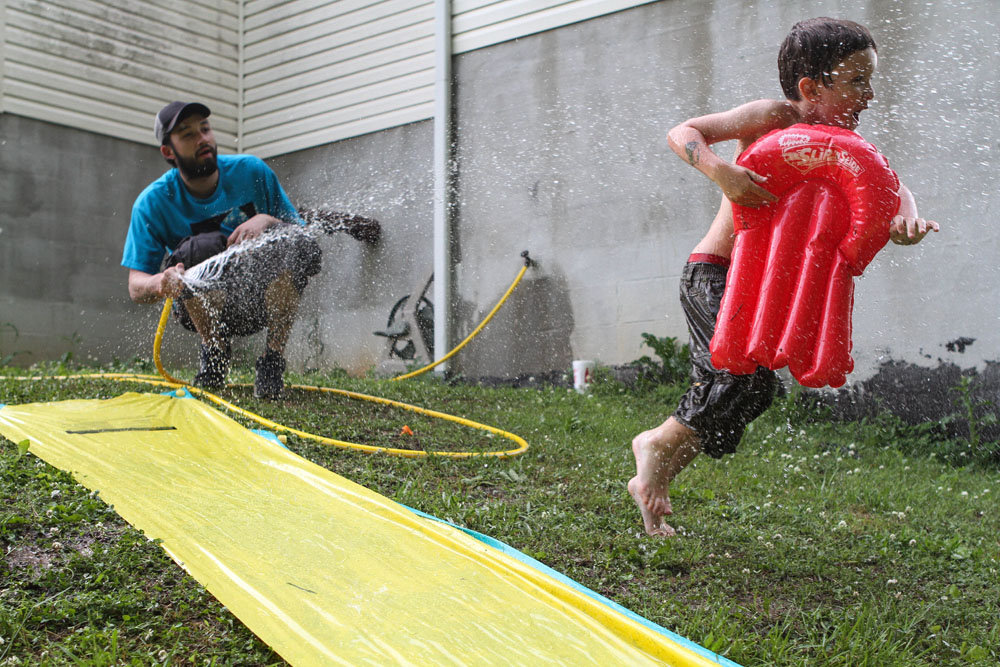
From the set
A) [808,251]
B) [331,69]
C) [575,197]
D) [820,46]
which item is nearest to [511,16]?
[575,197]

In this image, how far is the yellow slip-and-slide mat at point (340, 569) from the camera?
5.70ft

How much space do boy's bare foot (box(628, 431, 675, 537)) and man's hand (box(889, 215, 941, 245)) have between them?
887 millimetres

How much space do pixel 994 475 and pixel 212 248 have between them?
4.15 metres

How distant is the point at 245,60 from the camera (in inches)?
Answer: 330

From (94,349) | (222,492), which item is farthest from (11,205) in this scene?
(222,492)

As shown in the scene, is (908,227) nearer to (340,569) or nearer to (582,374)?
(340,569)

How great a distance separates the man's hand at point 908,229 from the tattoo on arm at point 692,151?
55 cm

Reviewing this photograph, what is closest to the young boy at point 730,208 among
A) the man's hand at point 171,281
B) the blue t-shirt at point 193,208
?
the man's hand at point 171,281

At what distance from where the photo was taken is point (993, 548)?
9.51ft

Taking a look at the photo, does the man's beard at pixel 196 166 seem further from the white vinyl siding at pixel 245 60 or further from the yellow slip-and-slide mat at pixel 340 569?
the white vinyl siding at pixel 245 60

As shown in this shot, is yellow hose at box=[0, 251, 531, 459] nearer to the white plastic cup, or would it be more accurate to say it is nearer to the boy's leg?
the boy's leg

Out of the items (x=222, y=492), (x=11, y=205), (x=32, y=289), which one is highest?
(x=11, y=205)

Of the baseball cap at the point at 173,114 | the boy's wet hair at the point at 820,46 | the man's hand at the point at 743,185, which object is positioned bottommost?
the man's hand at the point at 743,185

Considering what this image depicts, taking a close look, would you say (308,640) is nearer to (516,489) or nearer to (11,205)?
(516,489)
